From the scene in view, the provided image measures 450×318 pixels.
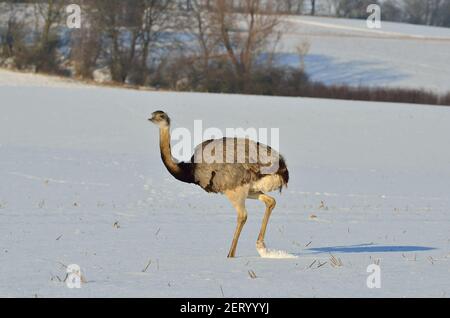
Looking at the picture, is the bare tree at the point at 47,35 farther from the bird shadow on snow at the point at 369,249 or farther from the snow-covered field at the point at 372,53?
the bird shadow on snow at the point at 369,249

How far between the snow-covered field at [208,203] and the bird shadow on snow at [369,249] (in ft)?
0.08

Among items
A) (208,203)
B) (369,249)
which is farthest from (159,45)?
(369,249)

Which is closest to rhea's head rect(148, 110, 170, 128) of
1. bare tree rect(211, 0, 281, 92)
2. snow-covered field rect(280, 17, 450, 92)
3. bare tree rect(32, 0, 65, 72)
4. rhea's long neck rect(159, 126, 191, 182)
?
rhea's long neck rect(159, 126, 191, 182)

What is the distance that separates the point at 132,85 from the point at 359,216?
3747cm

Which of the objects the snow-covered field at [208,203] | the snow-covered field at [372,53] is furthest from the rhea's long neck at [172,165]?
the snow-covered field at [372,53]

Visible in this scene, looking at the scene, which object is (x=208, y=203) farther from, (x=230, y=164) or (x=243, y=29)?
(x=243, y=29)

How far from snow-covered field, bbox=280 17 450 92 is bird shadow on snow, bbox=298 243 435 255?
46.3m

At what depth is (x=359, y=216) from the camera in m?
15.3

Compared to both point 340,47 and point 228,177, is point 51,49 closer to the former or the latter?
point 340,47

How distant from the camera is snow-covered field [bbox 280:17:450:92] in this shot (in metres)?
63.2

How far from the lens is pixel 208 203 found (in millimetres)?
17656

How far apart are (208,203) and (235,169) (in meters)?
7.98


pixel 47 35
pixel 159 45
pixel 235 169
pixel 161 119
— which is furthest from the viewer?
pixel 159 45
